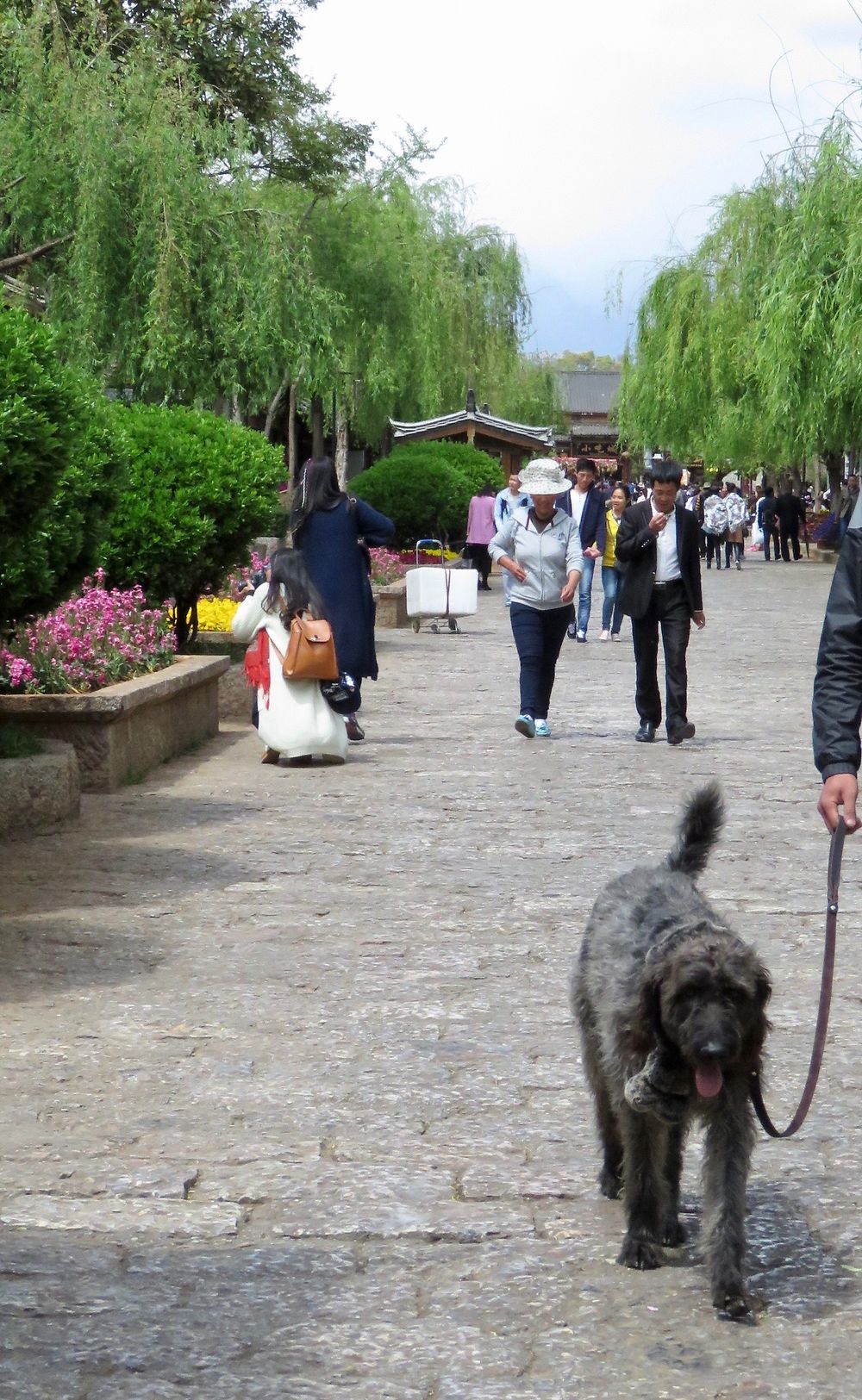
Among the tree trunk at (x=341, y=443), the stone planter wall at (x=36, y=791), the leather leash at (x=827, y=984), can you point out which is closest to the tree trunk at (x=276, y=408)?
the tree trunk at (x=341, y=443)

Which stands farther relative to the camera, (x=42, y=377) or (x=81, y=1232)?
(x=42, y=377)

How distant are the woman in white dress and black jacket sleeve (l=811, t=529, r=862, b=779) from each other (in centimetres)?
729

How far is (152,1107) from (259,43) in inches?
1259

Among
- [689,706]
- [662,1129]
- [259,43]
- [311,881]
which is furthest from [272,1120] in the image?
[259,43]

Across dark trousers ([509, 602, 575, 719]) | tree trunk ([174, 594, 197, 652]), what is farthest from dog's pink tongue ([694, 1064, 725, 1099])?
tree trunk ([174, 594, 197, 652])

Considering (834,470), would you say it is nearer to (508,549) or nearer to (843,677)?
(508,549)

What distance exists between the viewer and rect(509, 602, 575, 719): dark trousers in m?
12.5

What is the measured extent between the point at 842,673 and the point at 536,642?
8244 mm

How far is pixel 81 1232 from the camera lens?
4.09m

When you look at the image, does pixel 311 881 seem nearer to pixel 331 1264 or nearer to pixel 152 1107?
pixel 152 1107

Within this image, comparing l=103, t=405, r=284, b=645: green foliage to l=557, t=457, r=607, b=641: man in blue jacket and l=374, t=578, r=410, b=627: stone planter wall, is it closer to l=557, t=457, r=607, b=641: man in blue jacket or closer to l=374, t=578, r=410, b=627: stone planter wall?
l=557, t=457, r=607, b=641: man in blue jacket

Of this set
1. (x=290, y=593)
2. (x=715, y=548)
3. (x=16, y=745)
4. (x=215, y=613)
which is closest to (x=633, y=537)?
(x=290, y=593)

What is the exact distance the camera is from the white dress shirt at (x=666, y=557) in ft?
41.2

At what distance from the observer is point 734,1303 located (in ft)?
12.0
